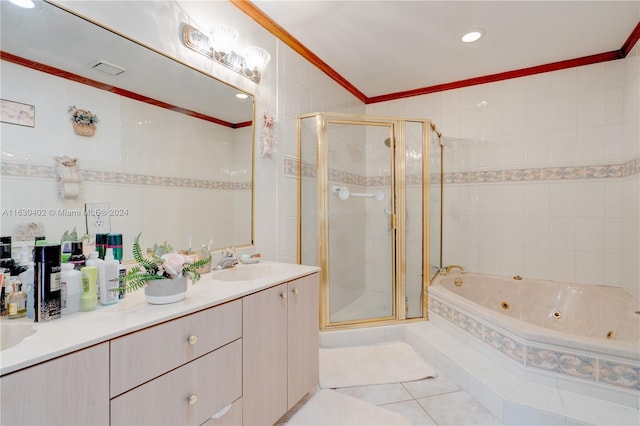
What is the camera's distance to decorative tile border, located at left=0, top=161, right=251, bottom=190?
1.03 metres

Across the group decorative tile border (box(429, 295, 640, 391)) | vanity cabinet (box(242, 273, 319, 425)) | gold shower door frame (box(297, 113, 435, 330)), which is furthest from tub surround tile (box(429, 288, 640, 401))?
vanity cabinet (box(242, 273, 319, 425))

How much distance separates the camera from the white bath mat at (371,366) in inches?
73.7

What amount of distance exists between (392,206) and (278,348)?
1558 mm

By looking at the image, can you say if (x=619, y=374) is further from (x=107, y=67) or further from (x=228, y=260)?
(x=107, y=67)

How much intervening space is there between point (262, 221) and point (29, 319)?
1313 mm

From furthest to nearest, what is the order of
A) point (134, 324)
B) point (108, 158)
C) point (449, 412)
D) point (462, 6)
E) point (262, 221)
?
point (262, 221) → point (462, 6) → point (449, 412) → point (108, 158) → point (134, 324)

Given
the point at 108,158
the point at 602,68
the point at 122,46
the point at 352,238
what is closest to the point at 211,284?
the point at 108,158

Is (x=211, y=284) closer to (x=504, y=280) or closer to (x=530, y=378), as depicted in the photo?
(x=530, y=378)

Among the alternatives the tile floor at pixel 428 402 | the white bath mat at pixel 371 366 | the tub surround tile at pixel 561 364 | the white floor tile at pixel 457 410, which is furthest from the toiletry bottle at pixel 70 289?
the tub surround tile at pixel 561 364

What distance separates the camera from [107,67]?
1.29m

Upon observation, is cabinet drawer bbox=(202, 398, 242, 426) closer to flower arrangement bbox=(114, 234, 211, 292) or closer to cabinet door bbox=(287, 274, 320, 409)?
A: cabinet door bbox=(287, 274, 320, 409)

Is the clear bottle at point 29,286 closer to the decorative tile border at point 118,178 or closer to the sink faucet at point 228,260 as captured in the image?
the decorative tile border at point 118,178

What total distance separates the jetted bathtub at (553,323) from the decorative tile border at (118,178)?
170 centimetres

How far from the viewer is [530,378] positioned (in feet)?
5.25
